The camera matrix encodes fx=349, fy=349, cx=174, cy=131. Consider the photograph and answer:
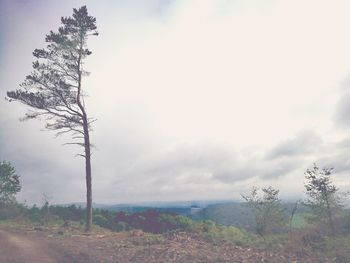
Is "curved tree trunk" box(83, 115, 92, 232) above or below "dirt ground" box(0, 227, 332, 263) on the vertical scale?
above

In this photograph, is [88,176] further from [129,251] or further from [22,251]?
[129,251]

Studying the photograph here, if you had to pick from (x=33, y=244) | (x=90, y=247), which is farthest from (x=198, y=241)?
(x=33, y=244)

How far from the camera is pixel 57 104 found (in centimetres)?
2469

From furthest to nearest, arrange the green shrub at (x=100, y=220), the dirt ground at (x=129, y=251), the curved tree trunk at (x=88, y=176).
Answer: the green shrub at (x=100, y=220), the curved tree trunk at (x=88, y=176), the dirt ground at (x=129, y=251)

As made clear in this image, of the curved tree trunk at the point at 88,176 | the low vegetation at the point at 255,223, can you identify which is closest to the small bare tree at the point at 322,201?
the low vegetation at the point at 255,223

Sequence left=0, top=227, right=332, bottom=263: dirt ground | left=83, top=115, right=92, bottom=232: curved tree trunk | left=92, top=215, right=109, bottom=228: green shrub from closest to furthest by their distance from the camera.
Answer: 1. left=0, top=227, right=332, bottom=263: dirt ground
2. left=83, top=115, right=92, bottom=232: curved tree trunk
3. left=92, top=215, right=109, bottom=228: green shrub

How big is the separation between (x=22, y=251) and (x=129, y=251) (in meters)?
4.64

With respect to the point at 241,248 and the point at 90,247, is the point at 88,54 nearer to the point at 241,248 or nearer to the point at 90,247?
the point at 90,247

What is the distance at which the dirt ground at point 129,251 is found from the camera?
541 inches

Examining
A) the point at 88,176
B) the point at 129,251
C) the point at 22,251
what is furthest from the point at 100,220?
the point at 129,251

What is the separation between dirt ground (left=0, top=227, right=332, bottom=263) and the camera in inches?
541

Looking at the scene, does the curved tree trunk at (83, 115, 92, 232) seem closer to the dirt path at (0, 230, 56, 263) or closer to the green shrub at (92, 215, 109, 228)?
the dirt path at (0, 230, 56, 263)

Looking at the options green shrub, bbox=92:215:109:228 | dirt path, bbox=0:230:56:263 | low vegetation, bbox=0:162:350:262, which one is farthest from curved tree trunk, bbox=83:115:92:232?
green shrub, bbox=92:215:109:228

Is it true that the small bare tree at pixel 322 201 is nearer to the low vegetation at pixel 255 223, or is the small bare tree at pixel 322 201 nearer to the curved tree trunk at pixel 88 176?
the low vegetation at pixel 255 223
